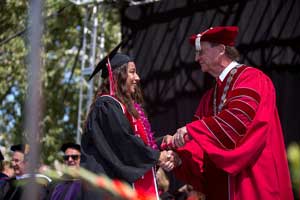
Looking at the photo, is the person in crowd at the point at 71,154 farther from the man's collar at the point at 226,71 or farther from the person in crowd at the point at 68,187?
the man's collar at the point at 226,71

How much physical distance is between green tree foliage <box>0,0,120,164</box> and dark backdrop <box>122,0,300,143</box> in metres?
4.94

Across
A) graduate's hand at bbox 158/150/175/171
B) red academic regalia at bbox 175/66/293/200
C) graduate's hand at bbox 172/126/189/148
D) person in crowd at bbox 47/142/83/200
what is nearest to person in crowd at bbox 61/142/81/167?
person in crowd at bbox 47/142/83/200

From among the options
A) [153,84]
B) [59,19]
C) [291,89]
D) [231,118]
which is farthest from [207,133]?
[59,19]

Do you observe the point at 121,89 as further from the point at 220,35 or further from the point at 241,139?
the point at 241,139

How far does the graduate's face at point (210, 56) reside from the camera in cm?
378

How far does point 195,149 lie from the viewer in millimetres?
3914

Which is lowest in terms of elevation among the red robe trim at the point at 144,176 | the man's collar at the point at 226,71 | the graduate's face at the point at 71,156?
the graduate's face at the point at 71,156

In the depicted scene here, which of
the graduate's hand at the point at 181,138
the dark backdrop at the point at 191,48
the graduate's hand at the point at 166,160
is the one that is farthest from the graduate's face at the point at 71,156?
the graduate's hand at the point at 181,138

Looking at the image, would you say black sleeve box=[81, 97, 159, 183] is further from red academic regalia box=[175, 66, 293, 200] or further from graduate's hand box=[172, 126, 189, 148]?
red academic regalia box=[175, 66, 293, 200]

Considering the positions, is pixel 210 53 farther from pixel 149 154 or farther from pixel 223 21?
pixel 223 21

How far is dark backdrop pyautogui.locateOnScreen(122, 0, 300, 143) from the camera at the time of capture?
269 inches

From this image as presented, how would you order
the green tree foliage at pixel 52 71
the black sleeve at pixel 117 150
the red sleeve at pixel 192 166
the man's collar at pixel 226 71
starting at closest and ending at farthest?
the black sleeve at pixel 117 150 → the man's collar at pixel 226 71 → the red sleeve at pixel 192 166 → the green tree foliage at pixel 52 71

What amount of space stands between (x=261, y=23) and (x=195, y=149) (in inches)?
145

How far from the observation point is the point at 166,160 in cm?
366
